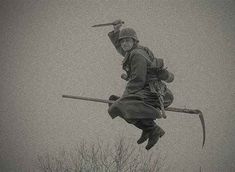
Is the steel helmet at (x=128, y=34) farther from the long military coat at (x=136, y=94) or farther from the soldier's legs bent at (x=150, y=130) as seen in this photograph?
the soldier's legs bent at (x=150, y=130)

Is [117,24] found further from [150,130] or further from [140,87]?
[150,130]

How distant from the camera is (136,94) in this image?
6.58 metres

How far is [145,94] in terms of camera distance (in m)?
6.69

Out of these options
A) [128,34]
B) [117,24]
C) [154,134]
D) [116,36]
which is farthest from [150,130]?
[117,24]

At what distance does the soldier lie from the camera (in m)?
6.45

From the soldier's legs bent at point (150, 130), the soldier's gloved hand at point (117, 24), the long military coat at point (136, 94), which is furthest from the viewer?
the soldier's gloved hand at point (117, 24)

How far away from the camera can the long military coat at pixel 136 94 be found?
21.1 ft

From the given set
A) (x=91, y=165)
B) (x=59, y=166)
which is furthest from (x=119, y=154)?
(x=59, y=166)

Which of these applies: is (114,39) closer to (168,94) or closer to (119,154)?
(168,94)

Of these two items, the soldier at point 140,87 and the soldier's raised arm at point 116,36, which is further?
the soldier's raised arm at point 116,36

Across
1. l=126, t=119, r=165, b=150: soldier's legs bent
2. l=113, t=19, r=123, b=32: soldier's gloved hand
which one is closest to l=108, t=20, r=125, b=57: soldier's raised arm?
l=113, t=19, r=123, b=32: soldier's gloved hand

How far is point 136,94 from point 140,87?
0.16 metres

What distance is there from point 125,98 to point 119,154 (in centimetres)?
2307

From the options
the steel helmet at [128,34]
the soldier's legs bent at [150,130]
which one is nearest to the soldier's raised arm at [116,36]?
the steel helmet at [128,34]
